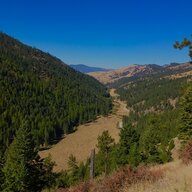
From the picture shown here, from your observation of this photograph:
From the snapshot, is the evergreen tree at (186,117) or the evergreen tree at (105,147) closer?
Result: the evergreen tree at (186,117)

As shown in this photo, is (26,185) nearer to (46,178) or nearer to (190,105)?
(46,178)

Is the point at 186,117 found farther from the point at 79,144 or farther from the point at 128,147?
the point at 79,144

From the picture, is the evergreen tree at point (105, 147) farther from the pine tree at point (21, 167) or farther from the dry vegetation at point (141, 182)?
the dry vegetation at point (141, 182)

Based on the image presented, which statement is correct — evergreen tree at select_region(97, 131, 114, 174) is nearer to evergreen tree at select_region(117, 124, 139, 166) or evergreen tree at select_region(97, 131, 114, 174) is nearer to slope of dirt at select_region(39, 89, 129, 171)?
evergreen tree at select_region(117, 124, 139, 166)

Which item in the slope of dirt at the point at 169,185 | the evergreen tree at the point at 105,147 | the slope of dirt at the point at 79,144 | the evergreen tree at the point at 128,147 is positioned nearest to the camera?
the slope of dirt at the point at 169,185

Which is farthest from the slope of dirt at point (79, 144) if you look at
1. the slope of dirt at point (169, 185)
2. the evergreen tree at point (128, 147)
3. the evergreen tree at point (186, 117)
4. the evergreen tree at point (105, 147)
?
the slope of dirt at point (169, 185)

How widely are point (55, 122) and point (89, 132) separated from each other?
56.8ft

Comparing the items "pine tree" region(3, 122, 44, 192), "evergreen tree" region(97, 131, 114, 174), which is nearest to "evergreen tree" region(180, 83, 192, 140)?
"evergreen tree" region(97, 131, 114, 174)

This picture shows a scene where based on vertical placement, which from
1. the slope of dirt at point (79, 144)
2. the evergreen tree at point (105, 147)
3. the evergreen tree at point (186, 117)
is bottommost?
the slope of dirt at point (79, 144)

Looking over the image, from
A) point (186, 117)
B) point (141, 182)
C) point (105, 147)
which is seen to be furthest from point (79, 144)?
point (141, 182)

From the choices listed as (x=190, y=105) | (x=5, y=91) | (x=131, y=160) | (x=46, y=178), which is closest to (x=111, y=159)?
(x=131, y=160)

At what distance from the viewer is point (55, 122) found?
542 ft

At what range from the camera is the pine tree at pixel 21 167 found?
45.9 m

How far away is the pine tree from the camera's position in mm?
45938
